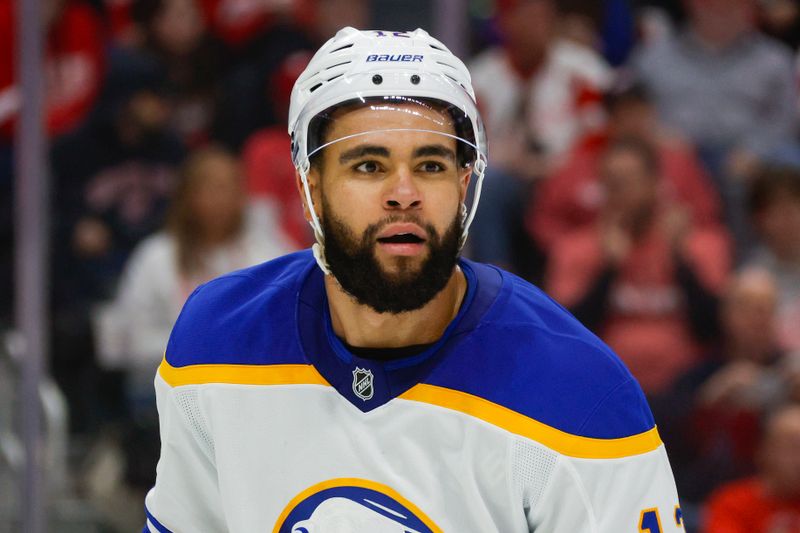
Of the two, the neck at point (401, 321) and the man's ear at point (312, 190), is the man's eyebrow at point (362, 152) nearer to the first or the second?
the man's ear at point (312, 190)

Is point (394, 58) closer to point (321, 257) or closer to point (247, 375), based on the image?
point (321, 257)

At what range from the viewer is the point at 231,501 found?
6.32 feet

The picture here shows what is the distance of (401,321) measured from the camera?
184cm

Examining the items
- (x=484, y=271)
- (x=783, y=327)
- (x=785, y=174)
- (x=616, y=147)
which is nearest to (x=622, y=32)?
(x=616, y=147)

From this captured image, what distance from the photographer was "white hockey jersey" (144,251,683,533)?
1716 millimetres

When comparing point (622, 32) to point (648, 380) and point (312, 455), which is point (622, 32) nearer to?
point (648, 380)

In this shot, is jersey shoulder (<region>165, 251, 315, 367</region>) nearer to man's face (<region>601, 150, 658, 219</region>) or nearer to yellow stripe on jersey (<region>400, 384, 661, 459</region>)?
yellow stripe on jersey (<region>400, 384, 661, 459</region>)

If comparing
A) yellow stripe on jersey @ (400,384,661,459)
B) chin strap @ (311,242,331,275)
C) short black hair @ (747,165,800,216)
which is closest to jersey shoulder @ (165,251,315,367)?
chin strap @ (311,242,331,275)

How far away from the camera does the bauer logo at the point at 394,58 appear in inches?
71.7

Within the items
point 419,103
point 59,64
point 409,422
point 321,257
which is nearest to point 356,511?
point 409,422

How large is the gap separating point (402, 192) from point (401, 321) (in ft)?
0.67

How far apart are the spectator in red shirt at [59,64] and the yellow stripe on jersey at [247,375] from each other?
7.75 ft

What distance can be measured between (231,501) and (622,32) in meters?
2.38

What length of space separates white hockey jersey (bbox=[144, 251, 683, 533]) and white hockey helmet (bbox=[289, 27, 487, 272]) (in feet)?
0.48
